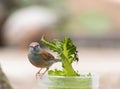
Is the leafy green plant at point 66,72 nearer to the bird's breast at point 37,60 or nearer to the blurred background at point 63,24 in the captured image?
the bird's breast at point 37,60

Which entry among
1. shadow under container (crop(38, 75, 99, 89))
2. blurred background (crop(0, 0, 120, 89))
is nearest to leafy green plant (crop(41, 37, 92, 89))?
shadow under container (crop(38, 75, 99, 89))

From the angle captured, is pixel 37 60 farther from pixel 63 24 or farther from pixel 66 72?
pixel 63 24

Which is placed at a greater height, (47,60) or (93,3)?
(93,3)

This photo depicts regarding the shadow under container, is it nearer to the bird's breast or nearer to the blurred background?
the bird's breast

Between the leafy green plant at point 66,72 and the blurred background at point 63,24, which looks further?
the blurred background at point 63,24

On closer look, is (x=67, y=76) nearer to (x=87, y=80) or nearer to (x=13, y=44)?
(x=87, y=80)

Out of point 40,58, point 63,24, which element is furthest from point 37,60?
point 63,24

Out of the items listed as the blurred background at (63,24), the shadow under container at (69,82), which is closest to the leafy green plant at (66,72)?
the shadow under container at (69,82)

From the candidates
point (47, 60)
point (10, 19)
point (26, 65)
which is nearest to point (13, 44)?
point (10, 19)
